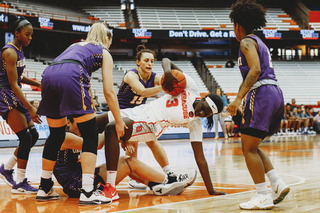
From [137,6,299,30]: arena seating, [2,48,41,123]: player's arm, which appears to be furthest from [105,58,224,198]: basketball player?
[137,6,299,30]: arena seating

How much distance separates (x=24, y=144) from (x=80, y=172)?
3.13ft

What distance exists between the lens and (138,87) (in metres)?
4.97

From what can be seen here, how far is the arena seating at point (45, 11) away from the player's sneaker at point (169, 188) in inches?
827

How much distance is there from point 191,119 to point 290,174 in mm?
2143

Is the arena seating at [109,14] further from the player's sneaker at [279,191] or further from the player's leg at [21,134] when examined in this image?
the player's sneaker at [279,191]

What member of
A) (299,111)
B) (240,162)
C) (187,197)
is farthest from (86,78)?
(299,111)

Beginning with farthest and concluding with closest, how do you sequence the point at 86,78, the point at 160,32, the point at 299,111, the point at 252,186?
the point at 160,32 < the point at 299,111 < the point at 252,186 < the point at 86,78

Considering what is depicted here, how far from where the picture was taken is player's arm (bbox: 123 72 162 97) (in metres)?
4.83

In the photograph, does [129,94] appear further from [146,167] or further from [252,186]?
[252,186]

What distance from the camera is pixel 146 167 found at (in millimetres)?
4309

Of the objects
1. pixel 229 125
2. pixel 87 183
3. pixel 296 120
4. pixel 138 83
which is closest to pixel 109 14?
pixel 296 120

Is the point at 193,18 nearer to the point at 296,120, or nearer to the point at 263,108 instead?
the point at 296,120

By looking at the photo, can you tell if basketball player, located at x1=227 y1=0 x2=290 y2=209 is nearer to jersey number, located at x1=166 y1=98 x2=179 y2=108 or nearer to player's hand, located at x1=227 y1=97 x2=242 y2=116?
player's hand, located at x1=227 y1=97 x2=242 y2=116

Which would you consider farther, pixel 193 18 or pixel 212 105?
pixel 193 18
